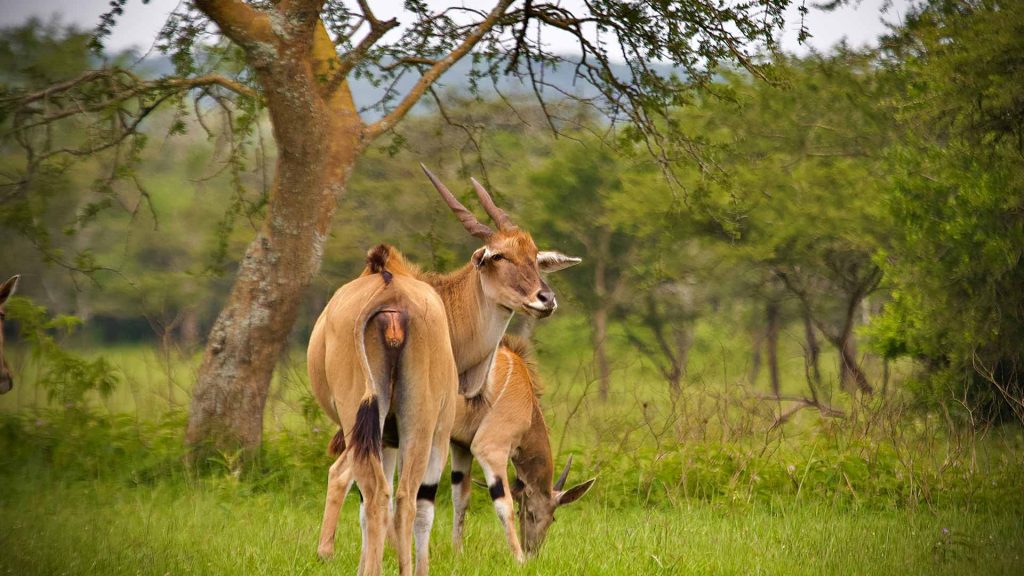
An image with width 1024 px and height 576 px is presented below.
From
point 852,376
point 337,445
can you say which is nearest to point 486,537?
point 337,445

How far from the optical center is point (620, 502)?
8.70 meters

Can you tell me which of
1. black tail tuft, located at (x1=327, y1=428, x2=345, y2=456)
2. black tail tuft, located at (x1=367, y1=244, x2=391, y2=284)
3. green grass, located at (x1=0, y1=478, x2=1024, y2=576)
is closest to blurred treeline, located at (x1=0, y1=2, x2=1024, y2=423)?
green grass, located at (x1=0, y1=478, x2=1024, y2=576)

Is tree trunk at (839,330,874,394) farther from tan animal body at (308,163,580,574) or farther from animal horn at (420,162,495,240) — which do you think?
animal horn at (420,162,495,240)

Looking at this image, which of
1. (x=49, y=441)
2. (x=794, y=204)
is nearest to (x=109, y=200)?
(x=49, y=441)

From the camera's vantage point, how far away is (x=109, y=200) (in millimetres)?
9594

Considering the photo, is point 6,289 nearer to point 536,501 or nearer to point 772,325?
point 536,501

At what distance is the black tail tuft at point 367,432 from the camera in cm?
497

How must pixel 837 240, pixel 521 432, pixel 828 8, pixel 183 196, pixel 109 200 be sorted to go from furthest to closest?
pixel 183 196 < pixel 837 240 < pixel 109 200 < pixel 828 8 < pixel 521 432

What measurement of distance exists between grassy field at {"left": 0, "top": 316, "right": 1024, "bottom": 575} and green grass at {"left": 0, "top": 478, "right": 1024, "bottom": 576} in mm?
20

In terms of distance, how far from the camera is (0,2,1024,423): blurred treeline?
9.58m

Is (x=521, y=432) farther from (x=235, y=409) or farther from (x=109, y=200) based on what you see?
(x=109, y=200)

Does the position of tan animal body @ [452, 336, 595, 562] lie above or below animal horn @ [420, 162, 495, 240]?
below

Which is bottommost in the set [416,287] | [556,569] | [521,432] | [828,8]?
[556,569]

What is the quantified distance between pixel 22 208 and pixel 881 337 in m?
8.25
